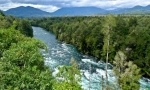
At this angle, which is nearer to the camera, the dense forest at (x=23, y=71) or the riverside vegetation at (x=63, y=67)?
the dense forest at (x=23, y=71)

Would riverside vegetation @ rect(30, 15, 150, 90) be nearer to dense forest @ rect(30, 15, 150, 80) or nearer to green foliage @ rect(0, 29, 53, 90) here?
dense forest @ rect(30, 15, 150, 80)

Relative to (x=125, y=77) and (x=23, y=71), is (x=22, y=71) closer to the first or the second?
(x=23, y=71)

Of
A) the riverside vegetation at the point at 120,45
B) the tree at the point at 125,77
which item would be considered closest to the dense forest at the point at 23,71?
the tree at the point at 125,77

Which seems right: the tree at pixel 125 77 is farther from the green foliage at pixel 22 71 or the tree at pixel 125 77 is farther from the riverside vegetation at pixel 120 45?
the green foliage at pixel 22 71

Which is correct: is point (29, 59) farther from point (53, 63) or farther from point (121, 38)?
point (121, 38)

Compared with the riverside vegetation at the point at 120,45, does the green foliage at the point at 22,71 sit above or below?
above

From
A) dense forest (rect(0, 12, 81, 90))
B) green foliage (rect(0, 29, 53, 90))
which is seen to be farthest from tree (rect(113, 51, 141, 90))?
green foliage (rect(0, 29, 53, 90))

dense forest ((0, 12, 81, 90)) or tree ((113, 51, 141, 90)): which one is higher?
dense forest ((0, 12, 81, 90))

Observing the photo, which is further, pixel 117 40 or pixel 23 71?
pixel 117 40

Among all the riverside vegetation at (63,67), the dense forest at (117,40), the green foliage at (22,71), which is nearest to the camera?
the green foliage at (22,71)

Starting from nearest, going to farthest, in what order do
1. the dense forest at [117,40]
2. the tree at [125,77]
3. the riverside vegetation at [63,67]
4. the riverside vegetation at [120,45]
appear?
1. the riverside vegetation at [63,67]
2. the tree at [125,77]
3. the riverside vegetation at [120,45]
4. the dense forest at [117,40]

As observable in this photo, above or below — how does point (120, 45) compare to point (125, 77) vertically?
below

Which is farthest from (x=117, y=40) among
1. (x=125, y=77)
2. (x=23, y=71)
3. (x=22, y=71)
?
(x=22, y=71)

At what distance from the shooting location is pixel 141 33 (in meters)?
87.9
